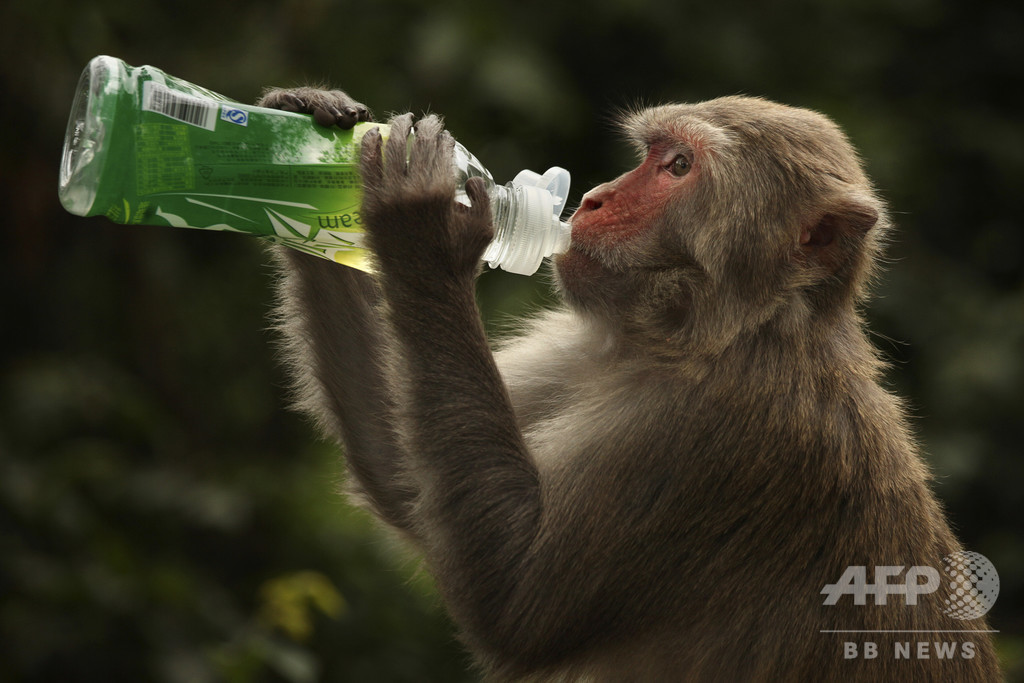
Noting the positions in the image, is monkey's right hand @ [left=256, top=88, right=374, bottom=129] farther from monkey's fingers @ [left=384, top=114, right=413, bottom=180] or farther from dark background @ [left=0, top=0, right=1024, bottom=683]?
dark background @ [left=0, top=0, right=1024, bottom=683]

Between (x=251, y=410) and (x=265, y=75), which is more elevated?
(x=265, y=75)

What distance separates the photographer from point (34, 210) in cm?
606

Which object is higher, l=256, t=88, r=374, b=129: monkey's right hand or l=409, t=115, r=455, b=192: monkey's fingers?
l=256, t=88, r=374, b=129: monkey's right hand

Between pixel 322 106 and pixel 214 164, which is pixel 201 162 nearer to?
pixel 214 164

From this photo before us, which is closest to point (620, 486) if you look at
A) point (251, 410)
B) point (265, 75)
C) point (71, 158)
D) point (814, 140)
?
point (814, 140)

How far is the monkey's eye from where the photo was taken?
343cm

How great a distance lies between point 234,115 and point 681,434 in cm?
152

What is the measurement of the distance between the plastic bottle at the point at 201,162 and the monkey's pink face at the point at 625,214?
302mm

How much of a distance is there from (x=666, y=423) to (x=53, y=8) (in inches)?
154

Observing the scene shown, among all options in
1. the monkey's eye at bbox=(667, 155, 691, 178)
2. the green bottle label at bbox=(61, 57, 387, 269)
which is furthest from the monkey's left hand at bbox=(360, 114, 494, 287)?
the monkey's eye at bbox=(667, 155, 691, 178)

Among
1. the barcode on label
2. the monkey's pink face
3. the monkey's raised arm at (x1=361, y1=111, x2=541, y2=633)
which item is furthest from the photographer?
the monkey's pink face

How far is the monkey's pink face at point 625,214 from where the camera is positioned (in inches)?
132

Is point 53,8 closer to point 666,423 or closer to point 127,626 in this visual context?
point 127,626

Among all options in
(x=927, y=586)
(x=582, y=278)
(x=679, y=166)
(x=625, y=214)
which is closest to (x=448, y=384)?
A: (x=582, y=278)
